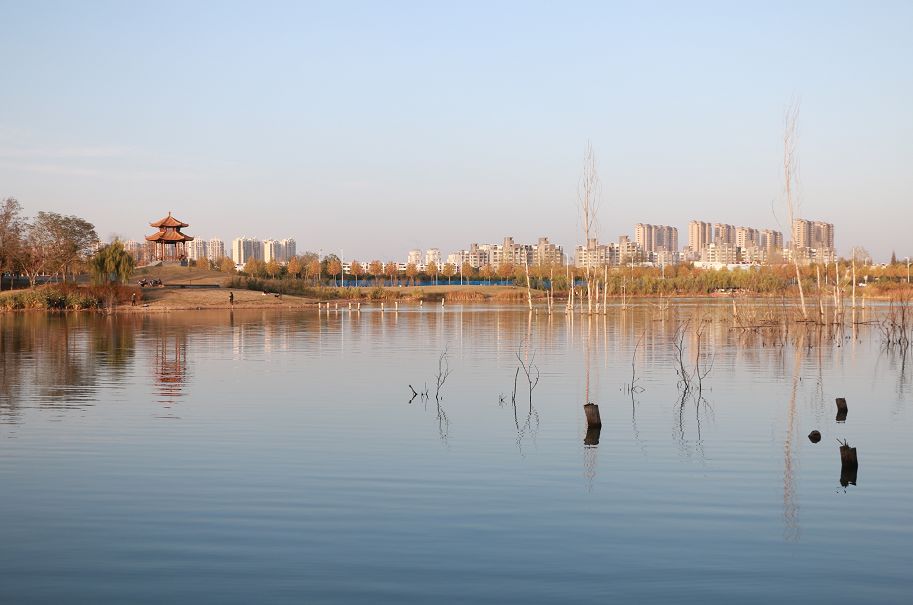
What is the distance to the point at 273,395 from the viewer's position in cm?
1888

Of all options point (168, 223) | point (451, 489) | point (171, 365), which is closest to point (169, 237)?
point (168, 223)

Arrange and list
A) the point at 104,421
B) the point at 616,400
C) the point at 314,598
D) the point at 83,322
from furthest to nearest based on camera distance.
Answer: the point at 83,322
the point at 616,400
the point at 104,421
the point at 314,598

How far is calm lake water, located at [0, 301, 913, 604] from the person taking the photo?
7.33 metres

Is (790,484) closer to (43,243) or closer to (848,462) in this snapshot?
(848,462)

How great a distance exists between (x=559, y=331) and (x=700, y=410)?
2327 centimetres

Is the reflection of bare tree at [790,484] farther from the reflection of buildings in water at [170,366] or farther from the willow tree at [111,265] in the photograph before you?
the willow tree at [111,265]

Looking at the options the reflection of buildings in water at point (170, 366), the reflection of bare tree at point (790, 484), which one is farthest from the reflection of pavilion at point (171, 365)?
the reflection of bare tree at point (790, 484)

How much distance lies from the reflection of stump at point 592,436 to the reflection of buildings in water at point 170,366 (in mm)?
8370

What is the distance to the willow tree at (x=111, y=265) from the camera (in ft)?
233

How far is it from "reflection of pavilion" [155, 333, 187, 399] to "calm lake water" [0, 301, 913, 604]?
0.67 ft

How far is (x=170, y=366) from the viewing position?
82.3 feet

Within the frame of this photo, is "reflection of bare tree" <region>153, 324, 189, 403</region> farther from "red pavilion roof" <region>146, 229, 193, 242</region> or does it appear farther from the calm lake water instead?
"red pavilion roof" <region>146, 229, 193, 242</region>

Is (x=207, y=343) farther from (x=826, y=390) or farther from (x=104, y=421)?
(x=826, y=390)

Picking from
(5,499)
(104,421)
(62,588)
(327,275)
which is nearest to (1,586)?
(62,588)
